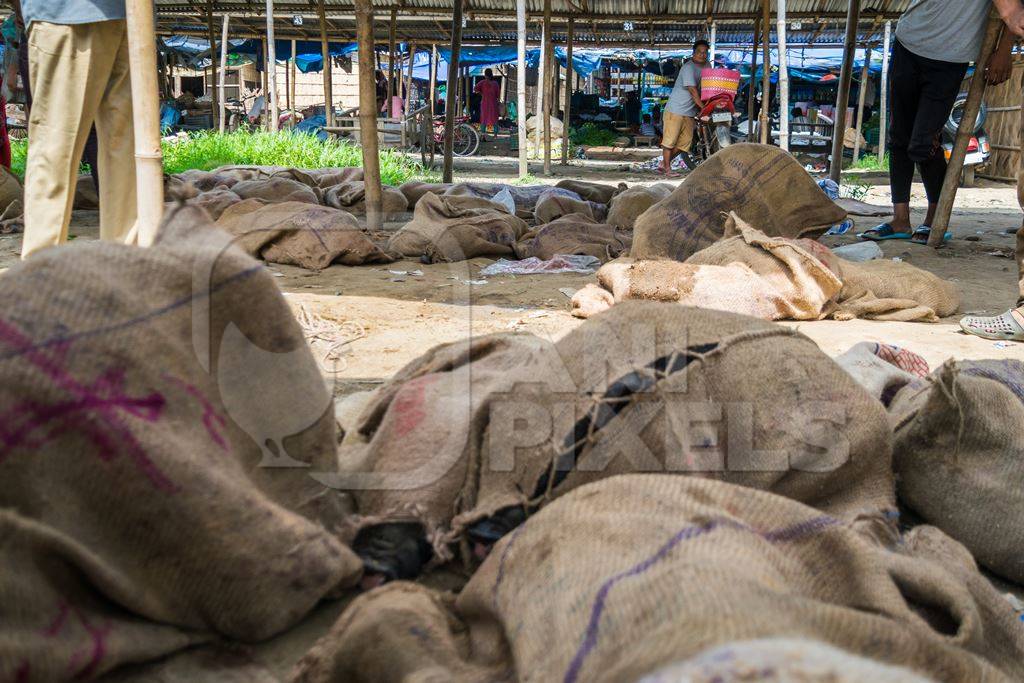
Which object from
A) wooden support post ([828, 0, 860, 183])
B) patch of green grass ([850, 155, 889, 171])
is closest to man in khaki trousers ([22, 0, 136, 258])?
wooden support post ([828, 0, 860, 183])

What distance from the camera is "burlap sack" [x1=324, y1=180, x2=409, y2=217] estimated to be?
6465 millimetres

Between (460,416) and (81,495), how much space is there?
0.63m

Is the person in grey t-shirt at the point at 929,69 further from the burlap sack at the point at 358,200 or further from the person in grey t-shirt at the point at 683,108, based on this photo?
the person in grey t-shirt at the point at 683,108

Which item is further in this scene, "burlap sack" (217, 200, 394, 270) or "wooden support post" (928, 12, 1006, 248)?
"wooden support post" (928, 12, 1006, 248)

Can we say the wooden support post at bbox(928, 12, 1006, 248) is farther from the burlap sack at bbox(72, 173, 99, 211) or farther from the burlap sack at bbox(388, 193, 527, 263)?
the burlap sack at bbox(72, 173, 99, 211)

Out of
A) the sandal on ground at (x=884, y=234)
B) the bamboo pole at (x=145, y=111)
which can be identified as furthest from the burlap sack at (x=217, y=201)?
the sandal on ground at (x=884, y=234)

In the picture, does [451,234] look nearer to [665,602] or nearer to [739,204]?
[739,204]

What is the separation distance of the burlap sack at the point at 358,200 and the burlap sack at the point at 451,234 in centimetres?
95

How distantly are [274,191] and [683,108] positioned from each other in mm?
8221

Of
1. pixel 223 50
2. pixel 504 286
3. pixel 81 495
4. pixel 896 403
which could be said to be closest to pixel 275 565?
pixel 81 495

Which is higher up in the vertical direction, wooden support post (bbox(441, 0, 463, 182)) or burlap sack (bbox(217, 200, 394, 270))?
wooden support post (bbox(441, 0, 463, 182))

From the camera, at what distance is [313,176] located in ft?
24.3

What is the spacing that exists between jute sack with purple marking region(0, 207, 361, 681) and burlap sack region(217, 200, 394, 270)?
3.52m

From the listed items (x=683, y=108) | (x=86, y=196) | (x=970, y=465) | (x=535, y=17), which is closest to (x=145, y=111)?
(x=970, y=465)
